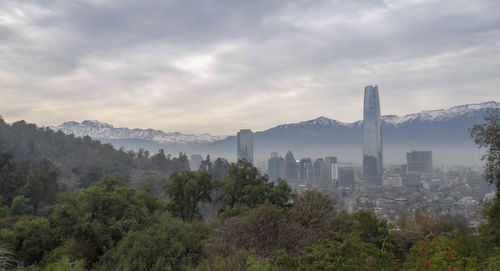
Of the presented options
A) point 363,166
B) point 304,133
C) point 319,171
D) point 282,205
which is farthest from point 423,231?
point 304,133

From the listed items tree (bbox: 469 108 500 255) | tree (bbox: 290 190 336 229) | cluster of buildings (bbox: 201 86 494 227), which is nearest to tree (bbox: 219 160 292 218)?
tree (bbox: 290 190 336 229)

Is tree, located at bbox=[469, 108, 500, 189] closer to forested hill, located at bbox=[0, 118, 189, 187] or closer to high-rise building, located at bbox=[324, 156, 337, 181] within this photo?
forested hill, located at bbox=[0, 118, 189, 187]

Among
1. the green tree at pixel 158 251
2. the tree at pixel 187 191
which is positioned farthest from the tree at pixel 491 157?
the tree at pixel 187 191

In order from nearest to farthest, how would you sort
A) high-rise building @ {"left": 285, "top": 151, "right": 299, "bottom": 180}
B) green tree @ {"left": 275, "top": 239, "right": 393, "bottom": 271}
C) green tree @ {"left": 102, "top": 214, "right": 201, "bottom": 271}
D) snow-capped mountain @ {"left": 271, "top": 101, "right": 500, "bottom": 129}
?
1. green tree @ {"left": 275, "top": 239, "right": 393, "bottom": 271}
2. green tree @ {"left": 102, "top": 214, "right": 201, "bottom": 271}
3. high-rise building @ {"left": 285, "top": 151, "right": 299, "bottom": 180}
4. snow-capped mountain @ {"left": 271, "top": 101, "right": 500, "bottom": 129}

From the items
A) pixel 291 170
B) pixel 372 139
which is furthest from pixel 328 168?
pixel 372 139

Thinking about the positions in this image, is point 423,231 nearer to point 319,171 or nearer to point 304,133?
point 319,171

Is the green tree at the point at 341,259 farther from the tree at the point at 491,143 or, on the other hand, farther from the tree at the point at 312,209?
the tree at the point at 491,143
